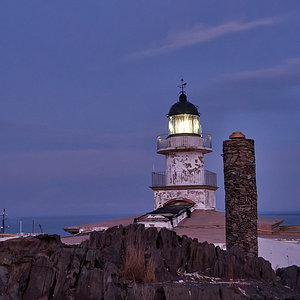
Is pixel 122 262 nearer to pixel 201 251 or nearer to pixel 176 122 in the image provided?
pixel 201 251

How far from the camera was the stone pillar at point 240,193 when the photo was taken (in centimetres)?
1504

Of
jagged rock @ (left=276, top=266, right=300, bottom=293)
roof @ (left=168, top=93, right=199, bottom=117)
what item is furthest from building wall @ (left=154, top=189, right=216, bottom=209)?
jagged rock @ (left=276, top=266, right=300, bottom=293)

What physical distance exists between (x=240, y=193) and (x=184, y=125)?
1418 cm

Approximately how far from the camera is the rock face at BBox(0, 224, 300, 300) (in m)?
9.24

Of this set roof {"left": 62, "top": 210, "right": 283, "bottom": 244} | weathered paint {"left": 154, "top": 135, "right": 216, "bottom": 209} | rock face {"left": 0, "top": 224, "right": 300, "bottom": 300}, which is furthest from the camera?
weathered paint {"left": 154, "top": 135, "right": 216, "bottom": 209}

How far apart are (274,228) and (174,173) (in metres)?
6.75

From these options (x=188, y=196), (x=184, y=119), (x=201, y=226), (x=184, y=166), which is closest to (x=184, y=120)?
(x=184, y=119)

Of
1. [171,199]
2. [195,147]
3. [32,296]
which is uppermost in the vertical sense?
[195,147]

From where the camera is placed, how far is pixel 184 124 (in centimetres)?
2903

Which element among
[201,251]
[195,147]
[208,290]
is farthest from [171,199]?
[208,290]

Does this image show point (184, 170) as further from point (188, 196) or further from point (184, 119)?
point (184, 119)

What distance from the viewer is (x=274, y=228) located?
25.0 m

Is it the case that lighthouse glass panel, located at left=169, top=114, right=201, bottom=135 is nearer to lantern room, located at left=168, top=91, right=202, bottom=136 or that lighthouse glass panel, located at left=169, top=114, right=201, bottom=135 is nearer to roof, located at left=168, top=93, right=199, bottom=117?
lantern room, located at left=168, top=91, right=202, bottom=136

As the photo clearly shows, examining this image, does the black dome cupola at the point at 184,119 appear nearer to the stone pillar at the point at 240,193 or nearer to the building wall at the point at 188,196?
the building wall at the point at 188,196
